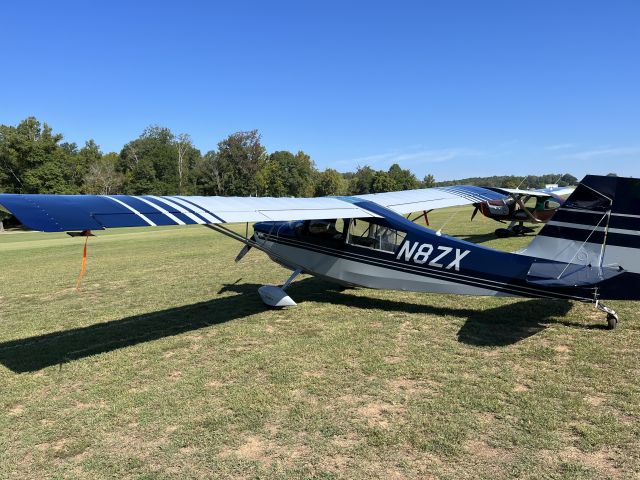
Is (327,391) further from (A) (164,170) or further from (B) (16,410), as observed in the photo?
(A) (164,170)

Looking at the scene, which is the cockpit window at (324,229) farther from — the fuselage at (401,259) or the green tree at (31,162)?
the green tree at (31,162)

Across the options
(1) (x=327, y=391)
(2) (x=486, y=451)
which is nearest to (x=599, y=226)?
(2) (x=486, y=451)

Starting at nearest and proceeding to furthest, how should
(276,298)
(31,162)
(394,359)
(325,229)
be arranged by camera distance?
(394,359) → (276,298) → (325,229) → (31,162)

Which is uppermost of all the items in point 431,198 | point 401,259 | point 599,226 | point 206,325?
point 431,198

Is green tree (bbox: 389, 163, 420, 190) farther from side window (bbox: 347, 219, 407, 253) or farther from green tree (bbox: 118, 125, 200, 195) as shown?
side window (bbox: 347, 219, 407, 253)

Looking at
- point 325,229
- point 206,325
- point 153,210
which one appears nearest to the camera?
point 153,210

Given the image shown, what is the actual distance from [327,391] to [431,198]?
6.93 meters

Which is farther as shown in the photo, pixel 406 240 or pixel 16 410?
pixel 406 240

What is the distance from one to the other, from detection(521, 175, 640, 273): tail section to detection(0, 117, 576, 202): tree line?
5518cm

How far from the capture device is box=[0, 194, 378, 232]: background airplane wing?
166 inches

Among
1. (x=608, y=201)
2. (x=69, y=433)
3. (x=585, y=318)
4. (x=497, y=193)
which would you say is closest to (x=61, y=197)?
(x=69, y=433)

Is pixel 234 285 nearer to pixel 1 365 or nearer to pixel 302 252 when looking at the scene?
pixel 302 252

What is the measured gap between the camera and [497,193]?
1138cm

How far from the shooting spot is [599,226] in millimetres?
5195
